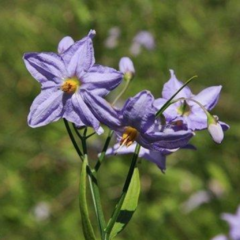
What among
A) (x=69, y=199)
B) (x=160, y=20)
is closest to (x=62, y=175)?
(x=69, y=199)

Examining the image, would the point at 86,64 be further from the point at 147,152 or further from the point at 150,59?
the point at 150,59

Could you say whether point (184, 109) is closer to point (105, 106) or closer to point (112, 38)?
point (105, 106)

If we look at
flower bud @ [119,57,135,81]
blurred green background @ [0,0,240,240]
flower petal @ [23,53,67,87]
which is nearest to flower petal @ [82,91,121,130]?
flower petal @ [23,53,67,87]

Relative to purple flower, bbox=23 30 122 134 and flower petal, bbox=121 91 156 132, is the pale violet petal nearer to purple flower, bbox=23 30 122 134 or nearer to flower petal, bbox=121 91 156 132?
purple flower, bbox=23 30 122 134

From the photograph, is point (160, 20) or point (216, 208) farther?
point (160, 20)

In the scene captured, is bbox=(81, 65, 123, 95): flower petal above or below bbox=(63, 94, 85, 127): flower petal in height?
above

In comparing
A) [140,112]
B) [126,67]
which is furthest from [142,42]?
[140,112]

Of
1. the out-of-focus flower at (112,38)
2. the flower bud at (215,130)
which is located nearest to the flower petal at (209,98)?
the flower bud at (215,130)
